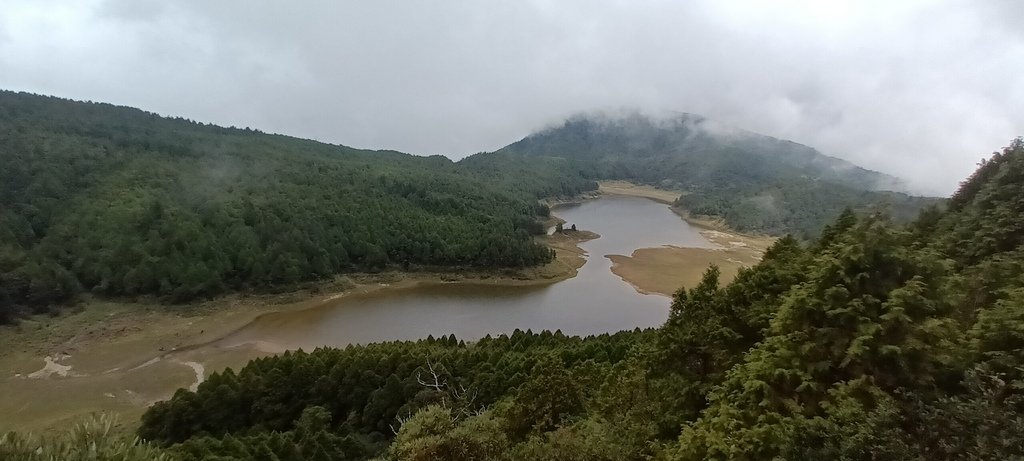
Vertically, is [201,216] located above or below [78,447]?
above

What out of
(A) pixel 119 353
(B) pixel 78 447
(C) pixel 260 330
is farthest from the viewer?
(C) pixel 260 330

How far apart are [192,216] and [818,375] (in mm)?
70742

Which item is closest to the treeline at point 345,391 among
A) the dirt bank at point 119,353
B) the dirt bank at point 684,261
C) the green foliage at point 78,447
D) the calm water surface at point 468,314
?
the dirt bank at point 119,353

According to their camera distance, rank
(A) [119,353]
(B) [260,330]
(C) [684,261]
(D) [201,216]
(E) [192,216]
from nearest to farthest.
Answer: (A) [119,353], (B) [260,330], (E) [192,216], (D) [201,216], (C) [684,261]

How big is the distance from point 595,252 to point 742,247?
2716cm

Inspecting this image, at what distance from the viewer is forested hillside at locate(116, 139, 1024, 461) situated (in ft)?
31.1

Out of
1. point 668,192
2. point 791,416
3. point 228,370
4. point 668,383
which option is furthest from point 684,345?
point 668,192

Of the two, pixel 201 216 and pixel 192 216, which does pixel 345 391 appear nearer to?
pixel 192 216

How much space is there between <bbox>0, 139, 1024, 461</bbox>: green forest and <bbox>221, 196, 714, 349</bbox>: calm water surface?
90.7 ft

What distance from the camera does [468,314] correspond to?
2247 inches

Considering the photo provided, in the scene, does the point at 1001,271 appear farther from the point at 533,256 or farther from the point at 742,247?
the point at 742,247

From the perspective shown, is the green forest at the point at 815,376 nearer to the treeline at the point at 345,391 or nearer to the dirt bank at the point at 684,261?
the treeline at the point at 345,391

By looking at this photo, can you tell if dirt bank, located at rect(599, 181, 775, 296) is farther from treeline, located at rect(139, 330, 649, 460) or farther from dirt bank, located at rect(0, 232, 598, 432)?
dirt bank, located at rect(0, 232, 598, 432)

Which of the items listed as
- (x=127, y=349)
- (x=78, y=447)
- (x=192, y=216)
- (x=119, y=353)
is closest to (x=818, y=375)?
(x=78, y=447)
